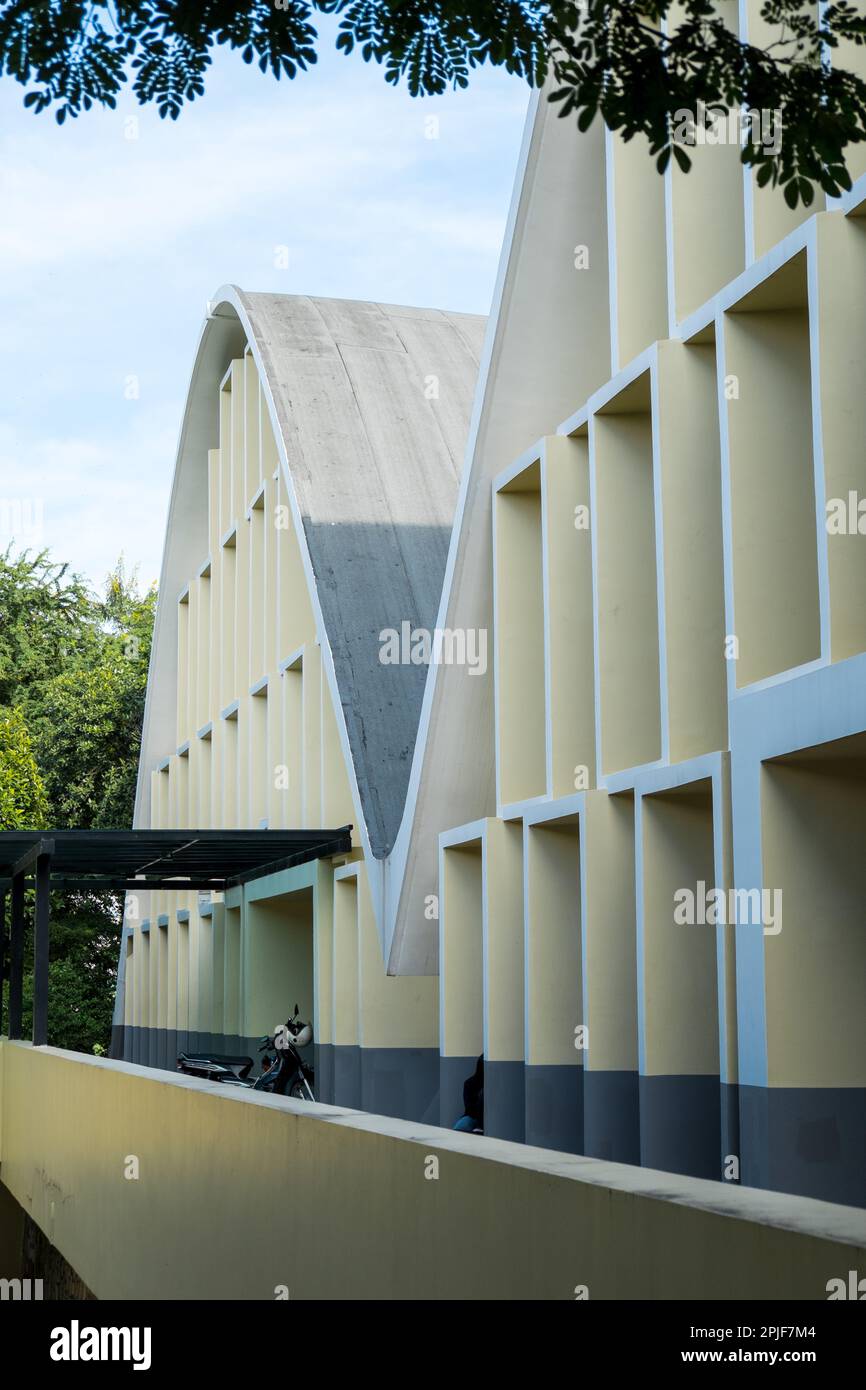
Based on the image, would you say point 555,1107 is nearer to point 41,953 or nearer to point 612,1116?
point 612,1116

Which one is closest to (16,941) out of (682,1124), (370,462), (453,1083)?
(453,1083)

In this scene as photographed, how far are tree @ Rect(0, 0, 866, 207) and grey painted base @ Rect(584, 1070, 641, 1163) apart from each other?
908 centimetres

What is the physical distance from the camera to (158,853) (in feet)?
75.4

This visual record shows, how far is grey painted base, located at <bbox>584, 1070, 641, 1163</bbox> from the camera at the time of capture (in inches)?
516

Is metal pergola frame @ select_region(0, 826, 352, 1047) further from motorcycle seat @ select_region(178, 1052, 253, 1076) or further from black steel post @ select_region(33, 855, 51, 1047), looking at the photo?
motorcycle seat @ select_region(178, 1052, 253, 1076)

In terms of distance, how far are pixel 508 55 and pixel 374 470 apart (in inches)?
868

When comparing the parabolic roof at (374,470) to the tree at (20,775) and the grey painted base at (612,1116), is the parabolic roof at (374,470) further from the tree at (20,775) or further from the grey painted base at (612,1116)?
the tree at (20,775)

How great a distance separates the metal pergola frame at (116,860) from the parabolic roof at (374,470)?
151cm

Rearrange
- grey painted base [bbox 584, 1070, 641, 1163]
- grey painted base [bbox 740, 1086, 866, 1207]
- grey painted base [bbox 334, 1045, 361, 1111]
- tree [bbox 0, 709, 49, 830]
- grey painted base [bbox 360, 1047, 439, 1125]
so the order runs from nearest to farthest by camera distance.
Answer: grey painted base [bbox 740, 1086, 866, 1207], grey painted base [bbox 584, 1070, 641, 1163], grey painted base [bbox 360, 1047, 439, 1125], grey painted base [bbox 334, 1045, 361, 1111], tree [bbox 0, 709, 49, 830]

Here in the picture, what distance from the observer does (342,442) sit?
1077 inches

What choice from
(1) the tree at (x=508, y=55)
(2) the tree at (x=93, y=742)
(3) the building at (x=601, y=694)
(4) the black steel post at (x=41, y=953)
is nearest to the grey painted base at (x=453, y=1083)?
(3) the building at (x=601, y=694)

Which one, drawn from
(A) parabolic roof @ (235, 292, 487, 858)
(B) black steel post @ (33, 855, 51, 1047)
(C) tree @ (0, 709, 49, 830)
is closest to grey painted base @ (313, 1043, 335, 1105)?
(A) parabolic roof @ (235, 292, 487, 858)

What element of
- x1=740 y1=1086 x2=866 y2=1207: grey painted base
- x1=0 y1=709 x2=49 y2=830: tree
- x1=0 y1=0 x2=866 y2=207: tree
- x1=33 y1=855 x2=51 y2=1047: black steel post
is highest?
x1=0 y1=709 x2=49 y2=830: tree

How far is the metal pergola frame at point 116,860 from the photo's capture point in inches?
782
